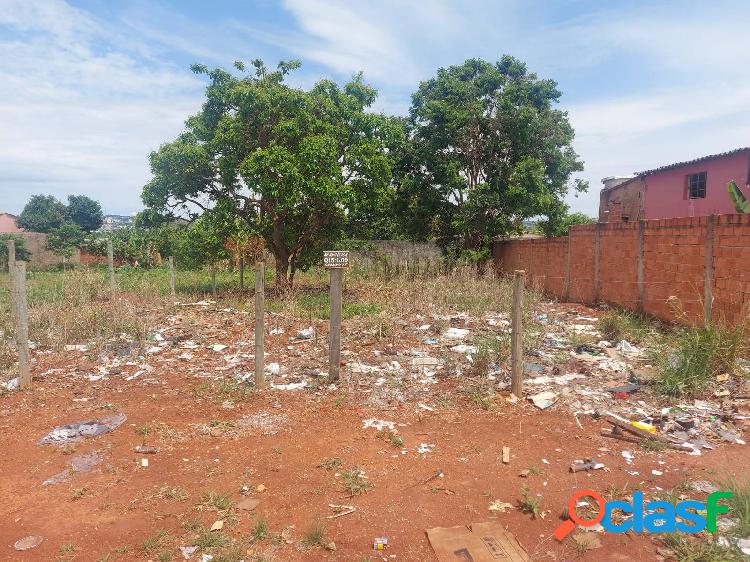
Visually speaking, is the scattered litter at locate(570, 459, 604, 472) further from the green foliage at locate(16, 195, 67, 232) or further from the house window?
the green foliage at locate(16, 195, 67, 232)

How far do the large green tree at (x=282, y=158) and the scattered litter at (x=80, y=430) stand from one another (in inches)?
229

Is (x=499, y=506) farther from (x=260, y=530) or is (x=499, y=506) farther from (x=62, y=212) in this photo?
(x=62, y=212)

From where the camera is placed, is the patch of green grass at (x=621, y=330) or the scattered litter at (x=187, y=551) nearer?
the scattered litter at (x=187, y=551)

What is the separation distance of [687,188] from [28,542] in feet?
60.9

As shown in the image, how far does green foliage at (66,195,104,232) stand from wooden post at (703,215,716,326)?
38.1 meters

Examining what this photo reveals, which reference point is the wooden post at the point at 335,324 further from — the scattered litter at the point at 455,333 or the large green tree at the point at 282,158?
the large green tree at the point at 282,158

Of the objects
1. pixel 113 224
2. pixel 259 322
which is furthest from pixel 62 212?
pixel 259 322

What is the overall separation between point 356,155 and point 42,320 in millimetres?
6179

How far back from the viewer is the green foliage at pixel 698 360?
14.9 ft

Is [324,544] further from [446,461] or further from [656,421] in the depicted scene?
[656,421]

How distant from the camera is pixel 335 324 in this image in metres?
5.12

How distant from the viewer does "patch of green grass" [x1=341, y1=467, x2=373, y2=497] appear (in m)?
3.18

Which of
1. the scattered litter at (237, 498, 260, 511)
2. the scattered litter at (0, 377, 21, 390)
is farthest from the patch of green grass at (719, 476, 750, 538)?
the scattered litter at (0, 377, 21, 390)

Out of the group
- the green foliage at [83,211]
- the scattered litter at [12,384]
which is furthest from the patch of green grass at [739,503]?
the green foliage at [83,211]
